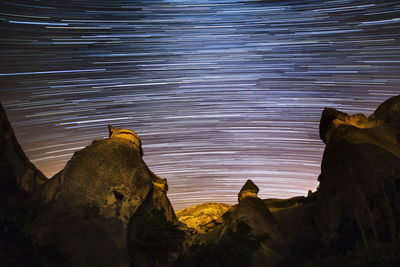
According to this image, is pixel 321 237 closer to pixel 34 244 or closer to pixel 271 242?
pixel 271 242

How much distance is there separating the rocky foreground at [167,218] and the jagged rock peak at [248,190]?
2471mm

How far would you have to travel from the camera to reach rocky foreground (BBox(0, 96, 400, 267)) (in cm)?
1883

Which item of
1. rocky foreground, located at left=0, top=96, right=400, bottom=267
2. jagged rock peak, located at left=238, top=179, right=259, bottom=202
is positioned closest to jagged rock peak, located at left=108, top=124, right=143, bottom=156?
rocky foreground, located at left=0, top=96, right=400, bottom=267

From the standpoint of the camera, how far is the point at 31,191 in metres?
20.2

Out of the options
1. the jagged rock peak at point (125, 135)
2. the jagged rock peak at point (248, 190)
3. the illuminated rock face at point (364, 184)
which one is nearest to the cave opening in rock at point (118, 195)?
the jagged rock peak at point (125, 135)

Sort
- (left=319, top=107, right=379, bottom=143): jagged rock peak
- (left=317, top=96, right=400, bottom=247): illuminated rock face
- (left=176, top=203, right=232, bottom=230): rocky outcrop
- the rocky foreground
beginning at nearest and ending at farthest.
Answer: the rocky foreground < (left=317, top=96, right=400, bottom=247): illuminated rock face < (left=319, top=107, right=379, bottom=143): jagged rock peak < (left=176, top=203, right=232, bottom=230): rocky outcrop

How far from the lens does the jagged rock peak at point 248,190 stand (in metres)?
26.8

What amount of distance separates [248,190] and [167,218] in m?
6.53

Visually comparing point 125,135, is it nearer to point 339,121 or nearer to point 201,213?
point 201,213

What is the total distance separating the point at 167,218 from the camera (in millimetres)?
23609

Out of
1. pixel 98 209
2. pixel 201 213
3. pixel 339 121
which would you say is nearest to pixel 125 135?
pixel 98 209

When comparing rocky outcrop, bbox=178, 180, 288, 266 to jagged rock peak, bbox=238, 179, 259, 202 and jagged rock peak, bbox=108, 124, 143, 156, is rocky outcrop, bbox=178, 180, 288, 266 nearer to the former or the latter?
jagged rock peak, bbox=238, 179, 259, 202

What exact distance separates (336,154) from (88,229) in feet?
45.7

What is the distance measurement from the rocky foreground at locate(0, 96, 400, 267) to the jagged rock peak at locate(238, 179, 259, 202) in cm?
247
